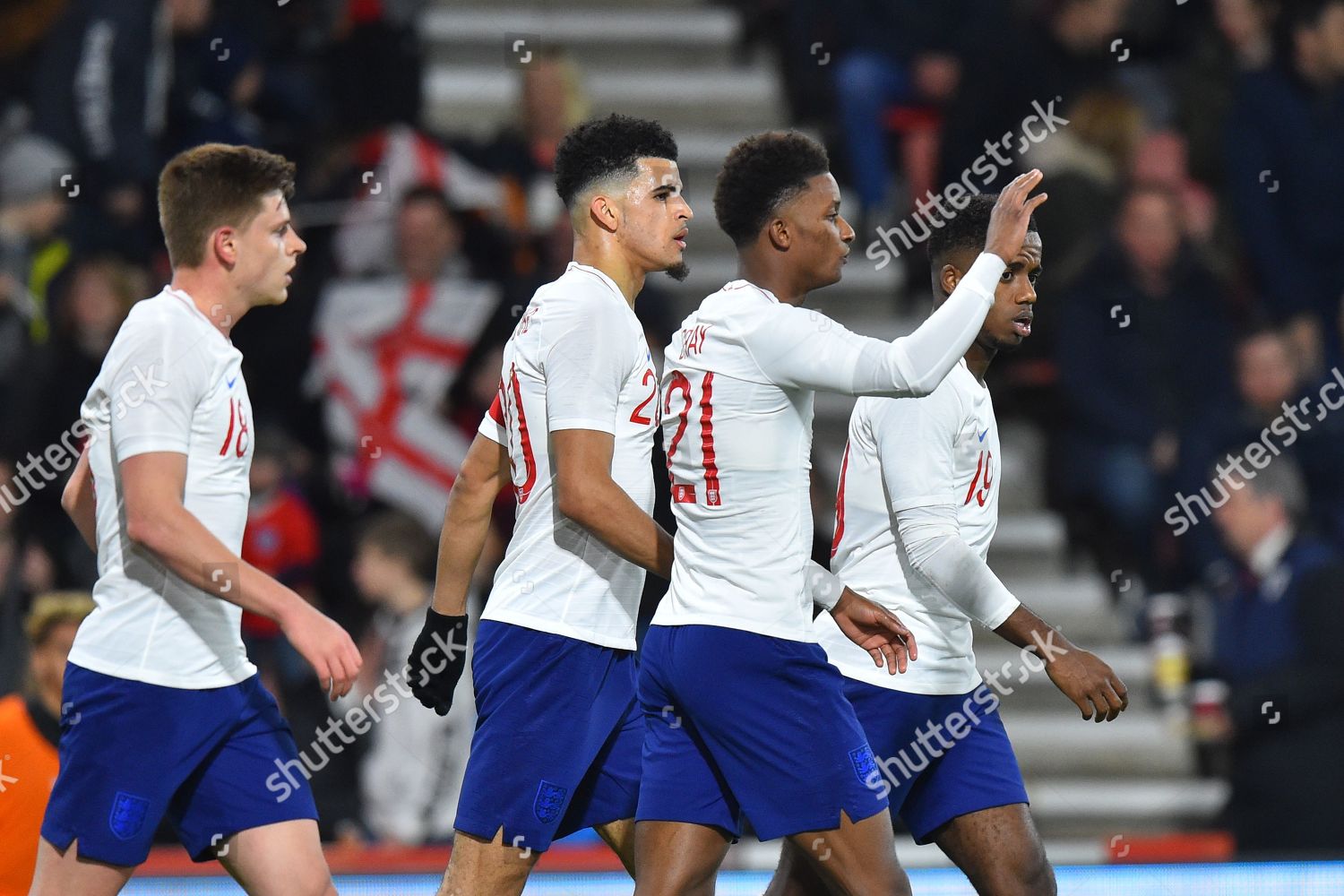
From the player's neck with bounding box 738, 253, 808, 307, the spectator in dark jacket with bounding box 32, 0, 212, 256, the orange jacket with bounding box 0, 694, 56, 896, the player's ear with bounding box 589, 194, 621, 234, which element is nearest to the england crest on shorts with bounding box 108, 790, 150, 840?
the orange jacket with bounding box 0, 694, 56, 896

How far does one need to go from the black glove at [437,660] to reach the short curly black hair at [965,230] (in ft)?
4.60

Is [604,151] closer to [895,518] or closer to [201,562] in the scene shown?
[895,518]

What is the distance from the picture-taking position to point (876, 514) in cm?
424

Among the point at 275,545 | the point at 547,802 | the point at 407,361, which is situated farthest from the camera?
the point at 407,361

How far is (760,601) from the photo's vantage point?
12.3ft

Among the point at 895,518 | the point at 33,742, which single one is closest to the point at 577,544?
the point at 895,518

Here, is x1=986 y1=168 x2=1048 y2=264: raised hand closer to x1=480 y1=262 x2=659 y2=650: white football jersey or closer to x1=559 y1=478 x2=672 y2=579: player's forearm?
x1=480 y1=262 x2=659 y2=650: white football jersey

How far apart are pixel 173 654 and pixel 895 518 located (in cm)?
160

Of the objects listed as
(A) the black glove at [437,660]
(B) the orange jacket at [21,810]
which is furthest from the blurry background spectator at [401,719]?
(A) the black glove at [437,660]

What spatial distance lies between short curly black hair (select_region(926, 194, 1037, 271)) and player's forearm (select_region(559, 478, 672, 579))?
111 cm

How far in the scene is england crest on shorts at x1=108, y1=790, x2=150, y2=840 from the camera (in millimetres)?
3684

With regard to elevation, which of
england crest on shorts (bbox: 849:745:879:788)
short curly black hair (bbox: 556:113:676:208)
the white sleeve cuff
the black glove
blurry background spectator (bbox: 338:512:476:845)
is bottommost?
blurry background spectator (bbox: 338:512:476:845)

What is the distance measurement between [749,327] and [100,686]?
1477 mm

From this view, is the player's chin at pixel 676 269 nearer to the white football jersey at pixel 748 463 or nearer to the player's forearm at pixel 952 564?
the white football jersey at pixel 748 463
